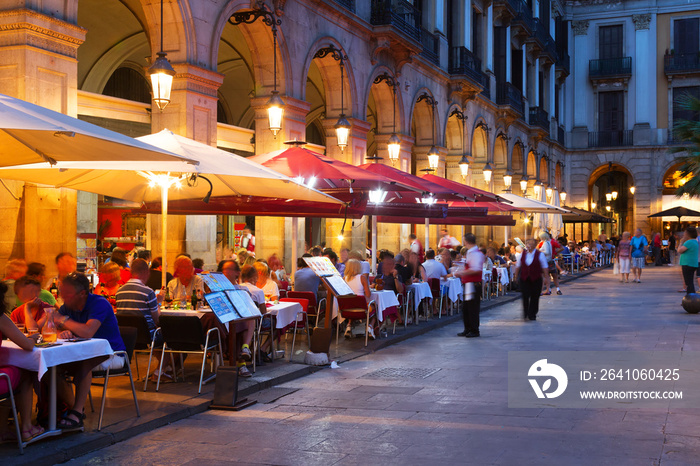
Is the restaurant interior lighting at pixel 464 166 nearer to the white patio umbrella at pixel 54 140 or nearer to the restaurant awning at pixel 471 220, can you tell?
the restaurant awning at pixel 471 220

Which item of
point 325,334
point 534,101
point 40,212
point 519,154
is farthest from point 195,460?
point 534,101

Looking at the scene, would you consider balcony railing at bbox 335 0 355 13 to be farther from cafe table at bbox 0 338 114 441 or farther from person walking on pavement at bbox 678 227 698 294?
cafe table at bbox 0 338 114 441

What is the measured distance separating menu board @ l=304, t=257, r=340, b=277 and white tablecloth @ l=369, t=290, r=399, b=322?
1.11 metres

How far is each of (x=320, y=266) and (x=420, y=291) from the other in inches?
145

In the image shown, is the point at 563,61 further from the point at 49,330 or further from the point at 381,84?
the point at 49,330

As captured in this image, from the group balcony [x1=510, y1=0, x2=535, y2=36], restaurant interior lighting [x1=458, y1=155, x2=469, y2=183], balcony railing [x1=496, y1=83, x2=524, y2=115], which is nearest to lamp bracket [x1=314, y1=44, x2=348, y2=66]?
restaurant interior lighting [x1=458, y1=155, x2=469, y2=183]

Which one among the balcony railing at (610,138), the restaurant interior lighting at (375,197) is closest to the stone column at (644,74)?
the balcony railing at (610,138)

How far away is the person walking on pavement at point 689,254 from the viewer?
16.5 meters

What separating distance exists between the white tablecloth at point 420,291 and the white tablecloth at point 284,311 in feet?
11.6

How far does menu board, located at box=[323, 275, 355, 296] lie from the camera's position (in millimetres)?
10633

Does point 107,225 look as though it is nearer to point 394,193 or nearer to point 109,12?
point 109,12

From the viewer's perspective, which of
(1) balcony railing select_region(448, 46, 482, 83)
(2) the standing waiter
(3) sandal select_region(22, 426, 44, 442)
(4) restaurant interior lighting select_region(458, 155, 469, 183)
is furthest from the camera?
(1) balcony railing select_region(448, 46, 482, 83)

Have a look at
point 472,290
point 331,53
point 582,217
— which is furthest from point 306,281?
point 582,217

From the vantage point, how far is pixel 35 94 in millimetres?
10234
